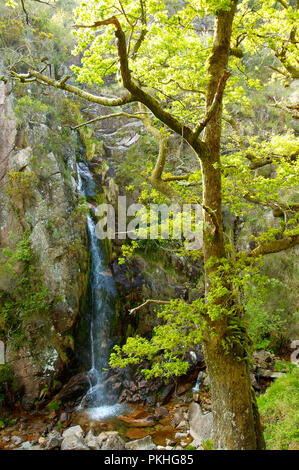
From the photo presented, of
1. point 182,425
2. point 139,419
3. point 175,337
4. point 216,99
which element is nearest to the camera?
point 216,99

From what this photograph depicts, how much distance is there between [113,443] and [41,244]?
606 centimetres

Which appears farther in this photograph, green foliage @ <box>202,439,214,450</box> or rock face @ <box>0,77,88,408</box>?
rock face @ <box>0,77,88,408</box>

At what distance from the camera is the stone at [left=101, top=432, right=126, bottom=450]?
22.2 ft

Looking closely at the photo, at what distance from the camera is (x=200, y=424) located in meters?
7.47

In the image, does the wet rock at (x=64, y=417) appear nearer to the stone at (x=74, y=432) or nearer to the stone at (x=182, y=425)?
the stone at (x=74, y=432)

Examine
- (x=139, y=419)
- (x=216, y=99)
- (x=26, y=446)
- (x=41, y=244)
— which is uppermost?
(x=216, y=99)

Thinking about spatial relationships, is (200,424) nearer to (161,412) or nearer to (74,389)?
(161,412)

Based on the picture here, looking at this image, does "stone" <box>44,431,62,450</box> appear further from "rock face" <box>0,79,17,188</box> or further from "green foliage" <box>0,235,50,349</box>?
"rock face" <box>0,79,17,188</box>

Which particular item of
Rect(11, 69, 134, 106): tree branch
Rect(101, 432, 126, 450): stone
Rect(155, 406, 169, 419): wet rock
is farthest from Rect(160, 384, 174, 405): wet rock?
Rect(11, 69, 134, 106): tree branch

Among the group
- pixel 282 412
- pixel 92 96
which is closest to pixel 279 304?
pixel 282 412

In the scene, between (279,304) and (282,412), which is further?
(279,304)

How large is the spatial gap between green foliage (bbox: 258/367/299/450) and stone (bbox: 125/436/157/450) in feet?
8.50
